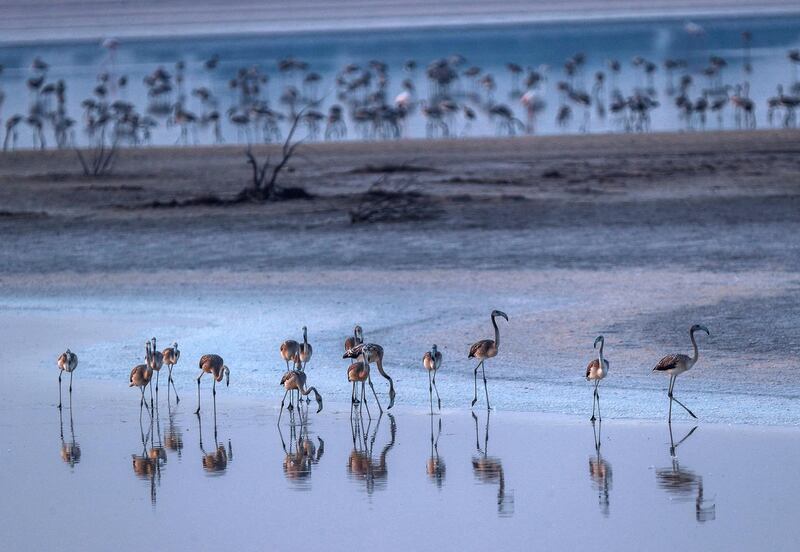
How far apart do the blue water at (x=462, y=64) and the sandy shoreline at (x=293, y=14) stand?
0.62 metres


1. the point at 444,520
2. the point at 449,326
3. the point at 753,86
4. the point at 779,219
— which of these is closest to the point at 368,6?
the point at 753,86

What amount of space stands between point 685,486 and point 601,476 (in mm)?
452

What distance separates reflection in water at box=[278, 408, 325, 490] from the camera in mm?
8086

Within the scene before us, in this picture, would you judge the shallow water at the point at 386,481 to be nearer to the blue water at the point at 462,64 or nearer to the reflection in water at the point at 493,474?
the reflection in water at the point at 493,474

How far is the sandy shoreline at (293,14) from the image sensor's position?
249 ft

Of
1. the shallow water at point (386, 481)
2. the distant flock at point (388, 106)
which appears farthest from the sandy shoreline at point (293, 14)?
the shallow water at point (386, 481)

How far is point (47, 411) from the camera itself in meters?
9.84

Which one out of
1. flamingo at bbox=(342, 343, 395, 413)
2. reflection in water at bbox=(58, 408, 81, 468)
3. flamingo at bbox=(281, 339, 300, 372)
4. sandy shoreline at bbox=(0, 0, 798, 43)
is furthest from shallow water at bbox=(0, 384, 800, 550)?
sandy shoreline at bbox=(0, 0, 798, 43)

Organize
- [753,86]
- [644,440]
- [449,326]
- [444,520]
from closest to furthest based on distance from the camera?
[444,520] < [644,440] < [449,326] < [753,86]

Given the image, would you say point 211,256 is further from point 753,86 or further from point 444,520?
point 753,86

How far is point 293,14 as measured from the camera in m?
78.1

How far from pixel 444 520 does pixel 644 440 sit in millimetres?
1852

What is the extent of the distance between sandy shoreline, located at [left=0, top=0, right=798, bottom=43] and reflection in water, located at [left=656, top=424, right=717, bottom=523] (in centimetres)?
6964

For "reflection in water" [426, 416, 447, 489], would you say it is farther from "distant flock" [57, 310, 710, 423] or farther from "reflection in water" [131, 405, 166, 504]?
"reflection in water" [131, 405, 166, 504]
